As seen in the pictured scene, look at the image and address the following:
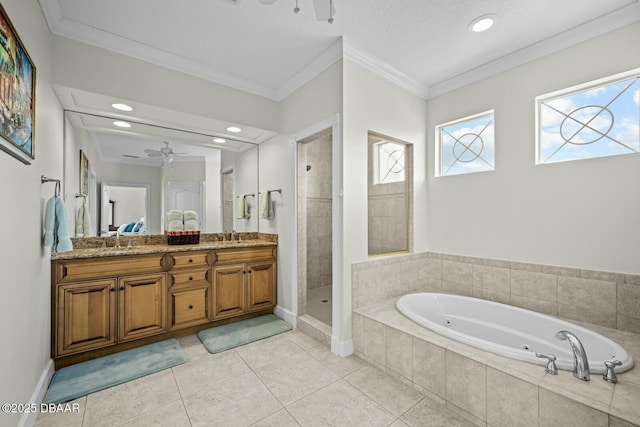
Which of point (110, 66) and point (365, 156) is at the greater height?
point (110, 66)

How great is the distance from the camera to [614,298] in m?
2.04

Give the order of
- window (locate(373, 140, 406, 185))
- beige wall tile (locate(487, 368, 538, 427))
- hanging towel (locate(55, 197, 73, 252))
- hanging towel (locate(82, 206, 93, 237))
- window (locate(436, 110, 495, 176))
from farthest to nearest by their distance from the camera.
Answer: window (locate(373, 140, 406, 185)) < window (locate(436, 110, 495, 176)) < hanging towel (locate(82, 206, 93, 237)) < hanging towel (locate(55, 197, 73, 252)) < beige wall tile (locate(487, 368, 538, 427))

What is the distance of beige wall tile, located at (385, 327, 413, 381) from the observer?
6.49 feet

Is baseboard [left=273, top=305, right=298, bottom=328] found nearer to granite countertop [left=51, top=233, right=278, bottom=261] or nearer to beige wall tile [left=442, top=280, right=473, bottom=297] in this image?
granite countertop [left=51, top=233, right=278, bottom=261]

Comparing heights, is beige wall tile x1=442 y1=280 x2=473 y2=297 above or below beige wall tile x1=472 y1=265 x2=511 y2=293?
below

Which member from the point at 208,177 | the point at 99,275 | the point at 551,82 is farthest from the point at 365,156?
the point at 99,275

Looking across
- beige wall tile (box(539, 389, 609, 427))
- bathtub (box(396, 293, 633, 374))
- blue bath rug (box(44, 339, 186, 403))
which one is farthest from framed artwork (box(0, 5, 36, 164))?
beige wall tile (box(539, 389, 609, 427))

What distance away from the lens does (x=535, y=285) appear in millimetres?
2420

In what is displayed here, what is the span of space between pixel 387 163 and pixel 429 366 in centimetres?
243

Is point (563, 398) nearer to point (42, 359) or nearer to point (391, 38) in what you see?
point (391, 38)

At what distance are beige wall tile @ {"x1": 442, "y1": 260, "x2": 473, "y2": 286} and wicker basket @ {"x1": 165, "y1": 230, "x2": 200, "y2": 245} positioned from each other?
283cm

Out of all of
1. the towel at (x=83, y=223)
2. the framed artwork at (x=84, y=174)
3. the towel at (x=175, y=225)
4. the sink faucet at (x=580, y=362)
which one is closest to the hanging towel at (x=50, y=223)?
the towel at (x=83, y=223)

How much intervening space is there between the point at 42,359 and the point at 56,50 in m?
2.26

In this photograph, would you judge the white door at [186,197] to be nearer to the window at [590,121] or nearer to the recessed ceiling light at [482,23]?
the recessed ceiling light at [482,23]
